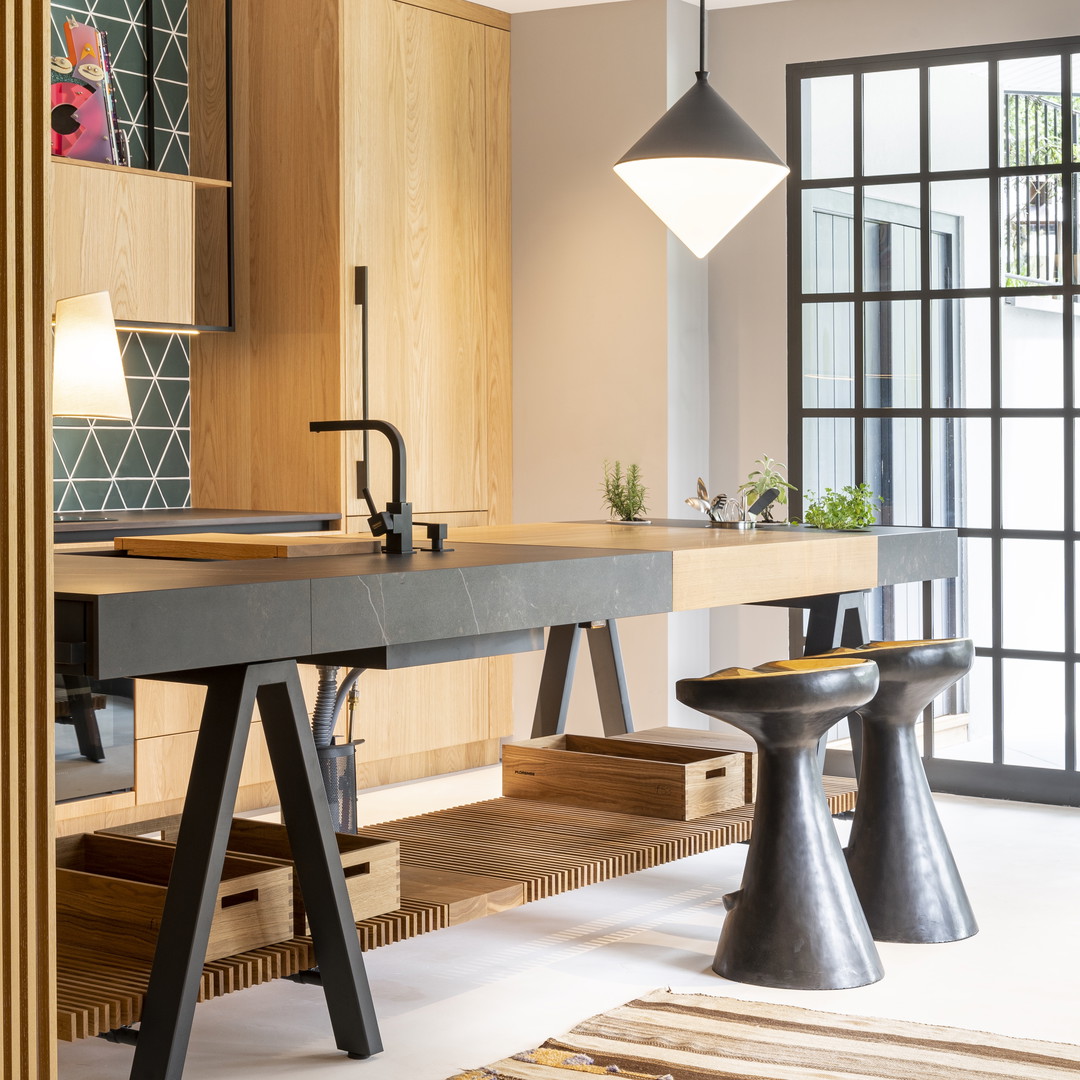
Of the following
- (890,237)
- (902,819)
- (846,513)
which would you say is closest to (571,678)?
(846,513)

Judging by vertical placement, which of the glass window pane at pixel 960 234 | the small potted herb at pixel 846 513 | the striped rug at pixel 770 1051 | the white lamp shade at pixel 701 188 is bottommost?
the striped rug at pixel 770 1051

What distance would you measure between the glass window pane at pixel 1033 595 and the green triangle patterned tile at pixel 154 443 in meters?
2.80

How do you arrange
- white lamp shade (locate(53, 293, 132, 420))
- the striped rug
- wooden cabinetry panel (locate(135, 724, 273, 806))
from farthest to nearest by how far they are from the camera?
wooden cabinetry panel (locate(135, 724, 273, 806)), white lamp shade (locate(53, 293, 132, 420)), the striped rug

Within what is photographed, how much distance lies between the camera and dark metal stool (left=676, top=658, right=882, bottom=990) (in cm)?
307

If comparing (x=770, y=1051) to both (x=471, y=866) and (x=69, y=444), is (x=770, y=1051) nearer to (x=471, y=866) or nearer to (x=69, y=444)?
(x=471, y=866)

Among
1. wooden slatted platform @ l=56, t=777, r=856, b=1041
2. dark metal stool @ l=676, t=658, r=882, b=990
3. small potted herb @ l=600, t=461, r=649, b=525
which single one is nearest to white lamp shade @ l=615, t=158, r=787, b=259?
small potted herb @ l=600, t=461, r=649, b=525

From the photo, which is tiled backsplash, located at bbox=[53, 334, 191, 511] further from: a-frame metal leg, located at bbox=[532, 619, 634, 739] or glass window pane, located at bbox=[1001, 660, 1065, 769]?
glass window pane, located at bbox=[1001, 660, 1065, 769]

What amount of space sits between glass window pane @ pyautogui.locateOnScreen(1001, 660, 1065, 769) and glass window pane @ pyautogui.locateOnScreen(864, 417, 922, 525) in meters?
0.59

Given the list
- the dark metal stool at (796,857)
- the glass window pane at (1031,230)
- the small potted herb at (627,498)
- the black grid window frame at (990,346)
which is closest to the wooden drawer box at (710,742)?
the small potted herb at (627,498)

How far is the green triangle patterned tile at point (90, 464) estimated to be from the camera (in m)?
5.02

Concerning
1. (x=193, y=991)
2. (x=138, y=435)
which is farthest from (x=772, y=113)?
(x=193, y=991)

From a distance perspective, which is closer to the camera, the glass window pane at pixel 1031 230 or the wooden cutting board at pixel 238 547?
the wooden cutting board at pixel 238 547

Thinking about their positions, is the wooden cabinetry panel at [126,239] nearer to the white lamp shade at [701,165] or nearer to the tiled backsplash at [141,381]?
the tiled backsplash at [141,381]

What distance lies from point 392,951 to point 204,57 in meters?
3.20
